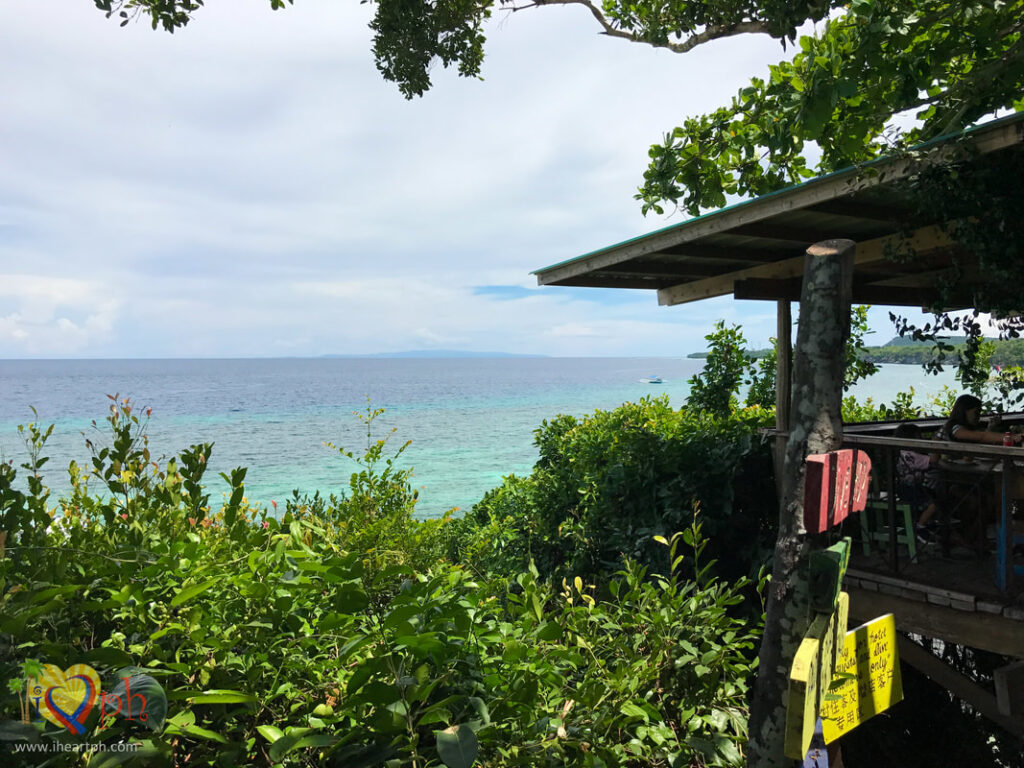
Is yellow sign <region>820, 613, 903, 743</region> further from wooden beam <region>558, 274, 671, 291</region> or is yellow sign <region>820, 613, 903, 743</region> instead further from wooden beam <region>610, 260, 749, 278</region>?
wooden beam <region>558, 274, 671, 291</region>

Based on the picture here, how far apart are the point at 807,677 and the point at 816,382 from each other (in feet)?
2.74

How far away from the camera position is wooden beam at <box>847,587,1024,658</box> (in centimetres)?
417

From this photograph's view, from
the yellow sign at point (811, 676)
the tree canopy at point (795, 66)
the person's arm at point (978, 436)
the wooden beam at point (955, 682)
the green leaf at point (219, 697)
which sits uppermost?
the tree canopy at point (795, 66)

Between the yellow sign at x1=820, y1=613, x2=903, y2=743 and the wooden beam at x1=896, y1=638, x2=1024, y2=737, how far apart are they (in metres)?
3.43

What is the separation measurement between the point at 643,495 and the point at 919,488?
8.63 feet

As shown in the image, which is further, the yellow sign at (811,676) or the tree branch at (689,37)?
the tree branch at (689,37)

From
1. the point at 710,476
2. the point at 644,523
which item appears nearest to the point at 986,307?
the point at 710,476

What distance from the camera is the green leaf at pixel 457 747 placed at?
131 cm

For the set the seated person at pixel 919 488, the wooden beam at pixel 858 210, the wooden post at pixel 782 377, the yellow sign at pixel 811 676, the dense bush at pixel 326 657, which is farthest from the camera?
the wooden post at pixel 782 377

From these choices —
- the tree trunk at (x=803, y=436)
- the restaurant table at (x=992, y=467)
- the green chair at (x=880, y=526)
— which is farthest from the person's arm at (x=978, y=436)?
the tree trunk at (x=803, y=436)

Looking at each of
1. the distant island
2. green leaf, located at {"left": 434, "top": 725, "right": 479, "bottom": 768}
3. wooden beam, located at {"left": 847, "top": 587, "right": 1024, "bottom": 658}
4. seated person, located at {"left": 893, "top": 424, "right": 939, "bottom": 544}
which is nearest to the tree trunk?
green leaf, located at {"left": 434, "top": 725, "right": 479, "bottom": 768}

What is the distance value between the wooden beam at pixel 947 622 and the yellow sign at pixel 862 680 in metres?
3.05

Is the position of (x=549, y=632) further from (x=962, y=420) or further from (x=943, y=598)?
(x=962, y=420)

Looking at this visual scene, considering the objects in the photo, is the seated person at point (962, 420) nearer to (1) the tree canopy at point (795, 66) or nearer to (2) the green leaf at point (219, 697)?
(1) the tree canopy at point (795, 66)
